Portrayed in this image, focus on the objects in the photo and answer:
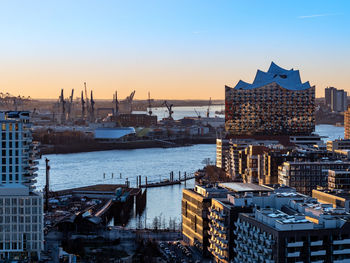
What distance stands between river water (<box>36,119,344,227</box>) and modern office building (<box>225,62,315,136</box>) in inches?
80.7

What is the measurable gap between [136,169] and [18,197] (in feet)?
49.0

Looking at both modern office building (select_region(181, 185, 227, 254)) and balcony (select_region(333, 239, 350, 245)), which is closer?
balcony (select_region(333, 239, 350, 245))

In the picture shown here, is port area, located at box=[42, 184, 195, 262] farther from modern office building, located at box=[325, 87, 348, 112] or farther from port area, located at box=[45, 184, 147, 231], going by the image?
modern office building, located at box=[325, 87, 348, 112]

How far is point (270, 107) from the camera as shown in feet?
97.2

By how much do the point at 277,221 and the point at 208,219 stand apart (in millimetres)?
2869

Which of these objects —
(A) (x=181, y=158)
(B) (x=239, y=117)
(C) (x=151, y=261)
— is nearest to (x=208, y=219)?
(C) (x=151, y=261)

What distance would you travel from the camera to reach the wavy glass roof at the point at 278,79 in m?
29.9

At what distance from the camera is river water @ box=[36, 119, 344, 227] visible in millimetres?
17752

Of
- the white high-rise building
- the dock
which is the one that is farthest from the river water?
the white high-rise building

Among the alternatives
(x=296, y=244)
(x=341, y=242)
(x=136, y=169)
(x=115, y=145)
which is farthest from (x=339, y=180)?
(x=115, y=145)

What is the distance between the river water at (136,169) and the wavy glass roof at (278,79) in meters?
3.11

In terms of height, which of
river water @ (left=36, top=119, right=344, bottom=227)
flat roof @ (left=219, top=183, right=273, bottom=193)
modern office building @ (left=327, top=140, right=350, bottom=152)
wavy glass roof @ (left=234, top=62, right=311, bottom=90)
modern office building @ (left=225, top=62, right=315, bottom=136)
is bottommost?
river water @ (left=36, top=119, right=344, bottom=227)

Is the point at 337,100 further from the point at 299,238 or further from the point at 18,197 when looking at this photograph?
the point at 299,238

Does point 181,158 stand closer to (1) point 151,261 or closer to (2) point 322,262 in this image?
(1) point 151,261
